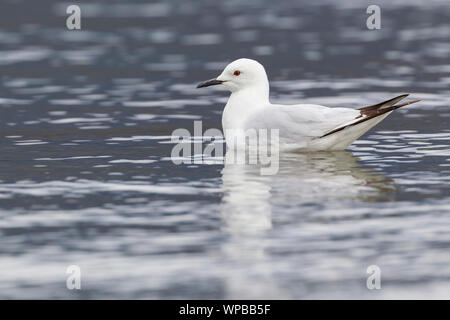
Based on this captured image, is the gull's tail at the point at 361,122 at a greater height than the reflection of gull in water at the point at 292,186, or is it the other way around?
the gull's tail at the point at 361,122

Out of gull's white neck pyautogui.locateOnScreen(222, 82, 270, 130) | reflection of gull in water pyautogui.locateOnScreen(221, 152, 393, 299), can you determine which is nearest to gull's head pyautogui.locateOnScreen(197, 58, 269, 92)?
gull's white neck pyautogui.locateOnScreen(222, 82, 270, 130)

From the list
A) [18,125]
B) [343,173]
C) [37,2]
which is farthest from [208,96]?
[37,2]

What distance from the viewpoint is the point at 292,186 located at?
977cm

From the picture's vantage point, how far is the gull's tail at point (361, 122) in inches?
428

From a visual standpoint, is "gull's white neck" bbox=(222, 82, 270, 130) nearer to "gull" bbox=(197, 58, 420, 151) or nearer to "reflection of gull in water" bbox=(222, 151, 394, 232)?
"gull" bbox=(197, 58, 420, 151)

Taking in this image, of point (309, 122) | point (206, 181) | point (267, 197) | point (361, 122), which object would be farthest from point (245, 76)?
point (267, 197)

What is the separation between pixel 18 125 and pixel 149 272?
259 inches

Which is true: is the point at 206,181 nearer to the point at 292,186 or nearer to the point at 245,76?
the point at 292,186

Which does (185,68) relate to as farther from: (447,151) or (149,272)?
(149,272)

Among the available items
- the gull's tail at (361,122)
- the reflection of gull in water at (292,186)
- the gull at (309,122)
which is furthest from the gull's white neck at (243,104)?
the gull's tail at (361,122)

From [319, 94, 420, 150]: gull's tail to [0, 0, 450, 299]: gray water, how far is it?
22 centimetres

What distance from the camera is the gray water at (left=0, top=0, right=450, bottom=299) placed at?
7.26 metres

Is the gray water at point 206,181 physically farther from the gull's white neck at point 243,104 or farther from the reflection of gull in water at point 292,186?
the gull's white neck at point 243,104

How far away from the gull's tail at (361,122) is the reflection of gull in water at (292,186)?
216mm
